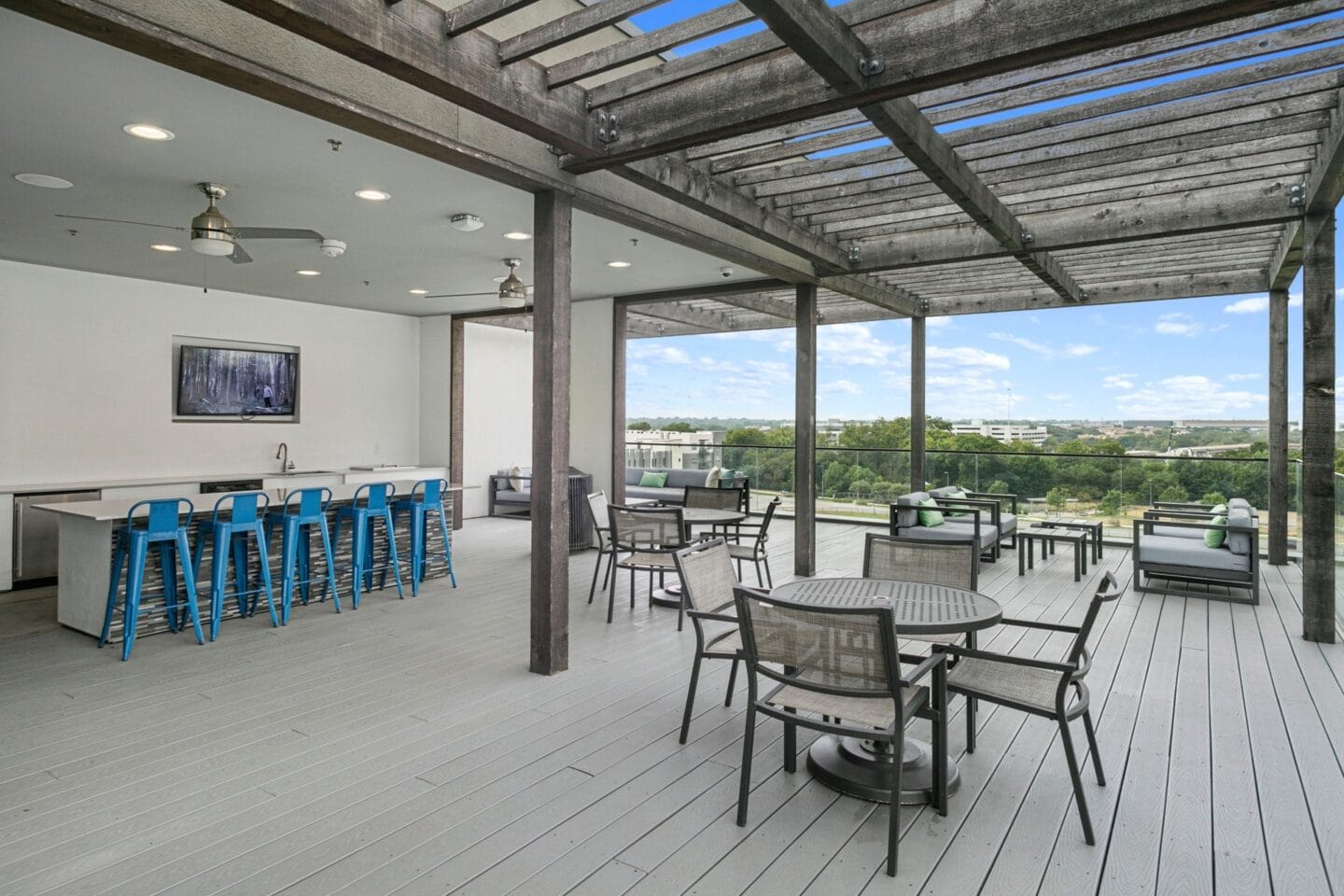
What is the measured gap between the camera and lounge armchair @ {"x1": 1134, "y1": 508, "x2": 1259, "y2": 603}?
576 centimetres

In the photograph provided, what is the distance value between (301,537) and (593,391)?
3597 millimetres

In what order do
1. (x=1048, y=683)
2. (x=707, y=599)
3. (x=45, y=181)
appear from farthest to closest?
(x=45, y=181) < (x=707, y=599) < (x=1048, y=683)

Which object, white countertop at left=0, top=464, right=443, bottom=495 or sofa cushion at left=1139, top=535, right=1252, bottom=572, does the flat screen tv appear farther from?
sofa cushion at left=1139, top=535, right=1252, bottom=572

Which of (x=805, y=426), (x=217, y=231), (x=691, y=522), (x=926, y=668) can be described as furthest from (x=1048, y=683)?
(x=217, y=231)

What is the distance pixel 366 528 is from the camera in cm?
582

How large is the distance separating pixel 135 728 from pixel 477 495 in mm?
7554

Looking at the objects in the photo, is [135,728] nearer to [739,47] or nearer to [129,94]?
[129,94]

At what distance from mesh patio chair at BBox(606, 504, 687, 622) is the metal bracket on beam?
2.43 m

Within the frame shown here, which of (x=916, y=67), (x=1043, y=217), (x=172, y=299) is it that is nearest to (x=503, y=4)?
(x=916, y=67)

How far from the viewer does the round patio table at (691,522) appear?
218 inches

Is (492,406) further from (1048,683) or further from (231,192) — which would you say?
(1048,683)

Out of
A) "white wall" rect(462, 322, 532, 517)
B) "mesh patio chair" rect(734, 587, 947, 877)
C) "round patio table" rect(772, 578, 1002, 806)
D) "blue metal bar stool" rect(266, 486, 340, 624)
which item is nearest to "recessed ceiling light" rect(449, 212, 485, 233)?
"blue metal bar stool" rect(266, 486, 340, 624)

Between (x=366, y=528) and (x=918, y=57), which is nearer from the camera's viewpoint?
(x=918, y=57)

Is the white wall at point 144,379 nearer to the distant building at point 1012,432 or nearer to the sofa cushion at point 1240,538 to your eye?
the distant building at point 1012,432
